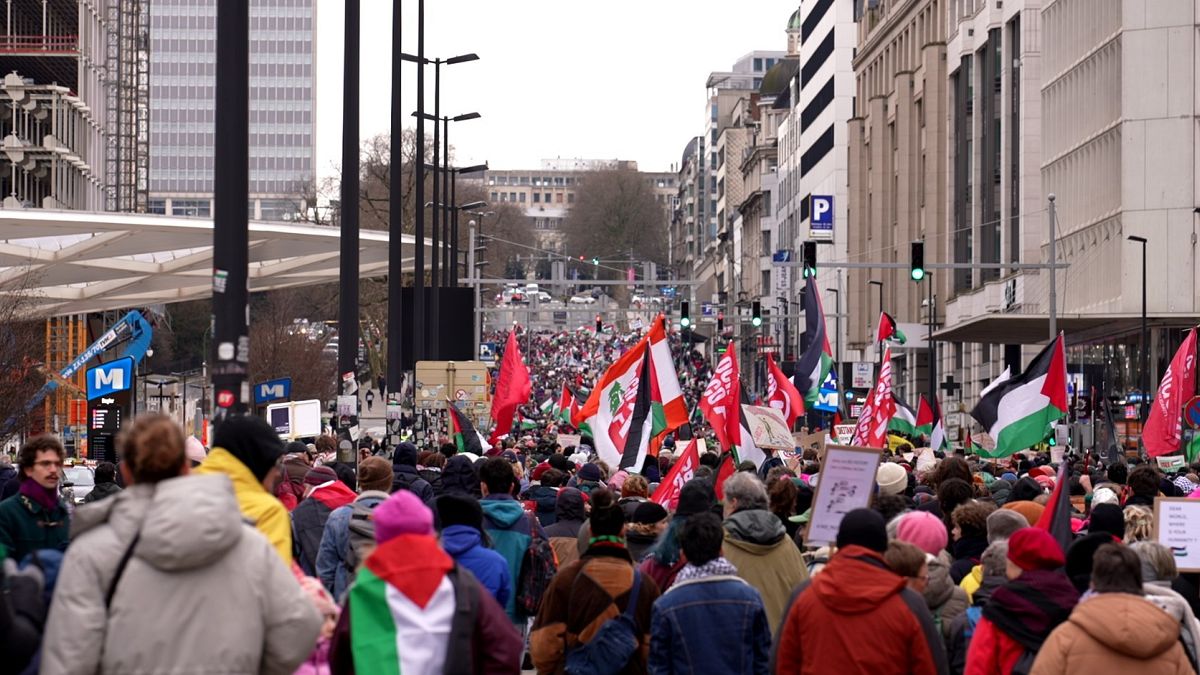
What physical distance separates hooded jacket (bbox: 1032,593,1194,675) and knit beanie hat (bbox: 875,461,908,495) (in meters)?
6.64

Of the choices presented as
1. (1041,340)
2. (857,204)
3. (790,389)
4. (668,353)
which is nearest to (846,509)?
(668,353)

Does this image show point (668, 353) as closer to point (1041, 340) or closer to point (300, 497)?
point (300, 497)

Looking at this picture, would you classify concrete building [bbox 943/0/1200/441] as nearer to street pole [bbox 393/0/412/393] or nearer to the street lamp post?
the street lamp post

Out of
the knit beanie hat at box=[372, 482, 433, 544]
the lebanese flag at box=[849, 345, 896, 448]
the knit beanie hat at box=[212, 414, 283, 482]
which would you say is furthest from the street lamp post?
the knit beanie hat at box=[372, 482, 433, 544]

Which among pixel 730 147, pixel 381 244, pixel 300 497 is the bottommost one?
pixel 300 497

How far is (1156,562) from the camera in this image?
34.1 feet

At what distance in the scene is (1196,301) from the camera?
5956 cm

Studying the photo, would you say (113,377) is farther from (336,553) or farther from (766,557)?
(766,557)

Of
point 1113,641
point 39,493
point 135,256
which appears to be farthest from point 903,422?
point 1113,641

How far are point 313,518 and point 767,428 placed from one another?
1231cm

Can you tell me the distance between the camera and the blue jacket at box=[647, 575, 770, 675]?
986 cm

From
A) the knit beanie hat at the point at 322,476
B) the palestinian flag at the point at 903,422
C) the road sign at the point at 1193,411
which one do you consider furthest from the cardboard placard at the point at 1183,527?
the palestinian flag at the point at 903,422

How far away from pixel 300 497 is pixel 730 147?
172 meters

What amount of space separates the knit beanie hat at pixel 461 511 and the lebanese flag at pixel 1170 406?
19.1 meters
